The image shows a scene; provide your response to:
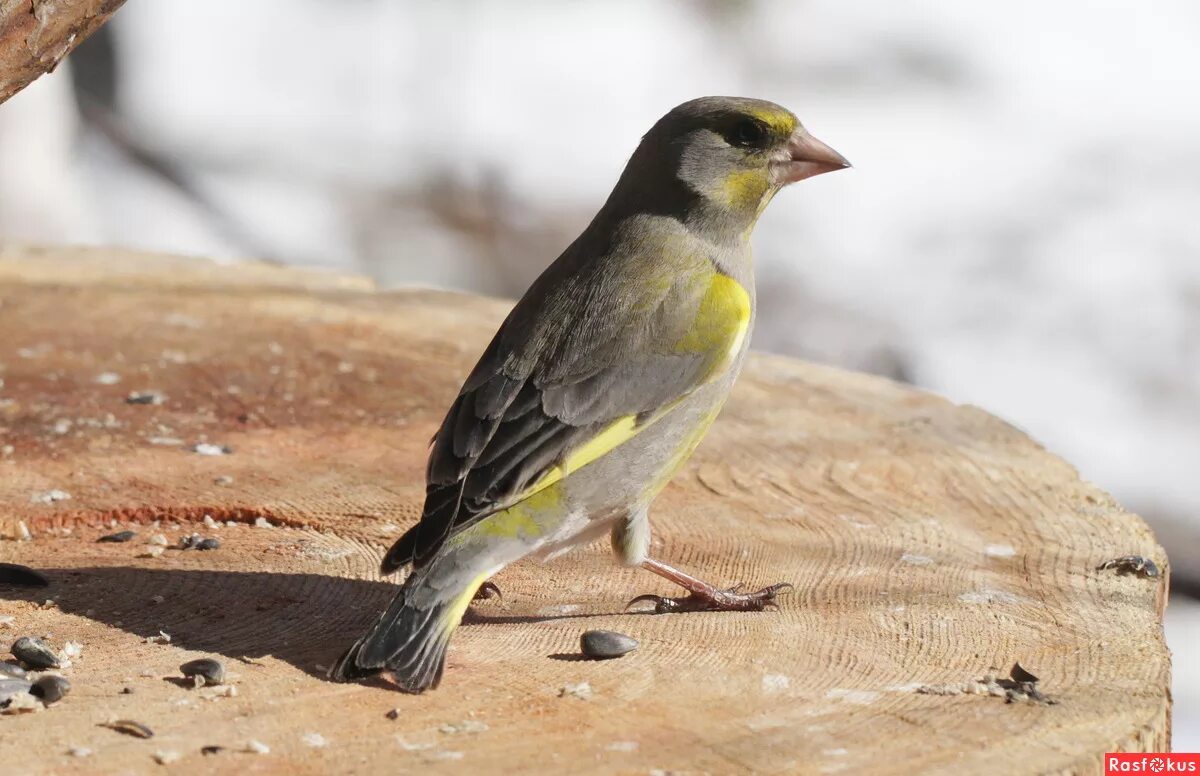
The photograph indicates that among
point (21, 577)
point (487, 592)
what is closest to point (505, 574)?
point (487, 592)

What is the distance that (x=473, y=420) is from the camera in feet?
11.0

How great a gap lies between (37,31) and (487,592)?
1.54 metres

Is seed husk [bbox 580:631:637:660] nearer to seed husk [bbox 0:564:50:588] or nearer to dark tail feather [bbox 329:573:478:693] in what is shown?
dark tail feather [bbox 329:573:478:693]

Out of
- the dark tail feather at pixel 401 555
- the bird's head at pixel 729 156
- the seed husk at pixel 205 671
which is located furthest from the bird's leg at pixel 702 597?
the seed husk at pixel 205 671

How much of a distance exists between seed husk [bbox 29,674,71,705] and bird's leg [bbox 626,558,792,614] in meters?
1.18

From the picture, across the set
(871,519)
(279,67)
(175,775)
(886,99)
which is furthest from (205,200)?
(175,775)

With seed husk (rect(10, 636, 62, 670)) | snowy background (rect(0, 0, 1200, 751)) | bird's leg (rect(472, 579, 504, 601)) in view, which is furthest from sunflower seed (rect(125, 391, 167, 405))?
snowy background (rect(0, 0, 1200, 751))

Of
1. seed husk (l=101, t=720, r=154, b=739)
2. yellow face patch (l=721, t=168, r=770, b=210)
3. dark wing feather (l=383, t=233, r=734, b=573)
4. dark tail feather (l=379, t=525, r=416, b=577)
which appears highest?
yellow face patch (l=721, t=168, r=770, b=210)

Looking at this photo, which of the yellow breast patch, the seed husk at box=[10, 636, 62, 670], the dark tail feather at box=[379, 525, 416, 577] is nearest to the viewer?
the seed husk at box=[10, 636, 62, 670]

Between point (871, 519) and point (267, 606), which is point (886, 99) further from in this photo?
point (267, 606)

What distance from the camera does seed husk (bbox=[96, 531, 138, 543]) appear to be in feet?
12.3

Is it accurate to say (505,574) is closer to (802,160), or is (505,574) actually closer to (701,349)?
(701,349)

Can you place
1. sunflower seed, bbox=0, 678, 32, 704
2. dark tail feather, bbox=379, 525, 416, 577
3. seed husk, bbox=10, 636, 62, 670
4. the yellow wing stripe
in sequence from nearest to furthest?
sunflower seed, bbox=0, 678, 32, 704, seed husk, bbox=10, 636, 62, 670, dark tail feather, bbox=379, 525, 416, 577, the yellow wing stripe

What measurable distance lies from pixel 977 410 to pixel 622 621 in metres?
1.94
